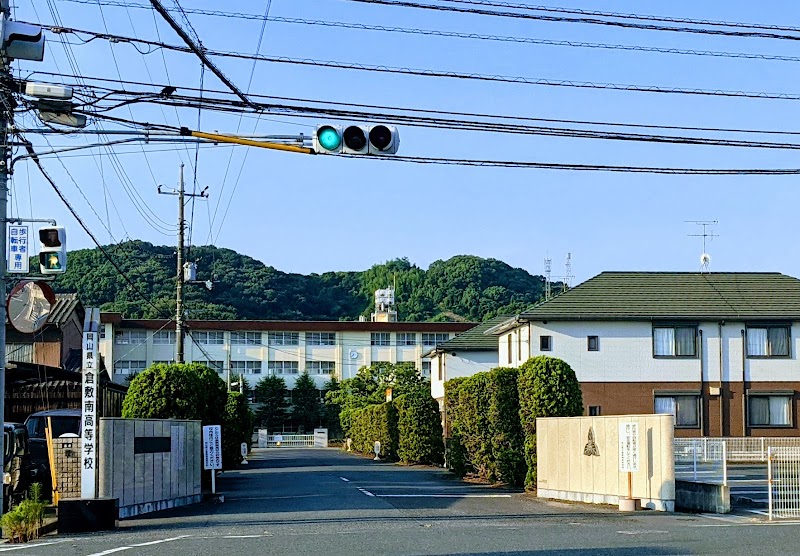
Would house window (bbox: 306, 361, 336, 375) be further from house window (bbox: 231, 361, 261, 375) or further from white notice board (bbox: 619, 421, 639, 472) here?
white notice board (bbox: 619, 421, 639, 472)

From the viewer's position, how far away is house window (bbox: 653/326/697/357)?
4228cm

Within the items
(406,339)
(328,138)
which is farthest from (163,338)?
(328,138)

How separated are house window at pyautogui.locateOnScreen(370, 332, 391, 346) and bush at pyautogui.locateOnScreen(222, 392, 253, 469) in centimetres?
4282

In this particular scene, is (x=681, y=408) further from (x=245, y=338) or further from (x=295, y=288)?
(x=295, y=288)

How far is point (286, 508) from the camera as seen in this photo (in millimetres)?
19984

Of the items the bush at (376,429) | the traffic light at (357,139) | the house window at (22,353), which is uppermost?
the traffic light at (357,139)

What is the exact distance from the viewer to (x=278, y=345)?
83.2m

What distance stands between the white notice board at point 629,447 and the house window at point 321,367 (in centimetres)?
6494

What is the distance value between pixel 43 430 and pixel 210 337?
57376 millimetres

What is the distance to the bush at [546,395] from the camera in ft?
80.9

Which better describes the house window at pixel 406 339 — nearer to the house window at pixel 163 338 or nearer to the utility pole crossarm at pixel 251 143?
the house window at pixel 163 338

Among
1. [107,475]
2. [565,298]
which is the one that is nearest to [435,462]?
[565,298]

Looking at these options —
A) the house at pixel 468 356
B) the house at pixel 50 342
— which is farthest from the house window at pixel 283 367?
the house at pixel 50 342

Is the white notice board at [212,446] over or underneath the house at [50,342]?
underneath
